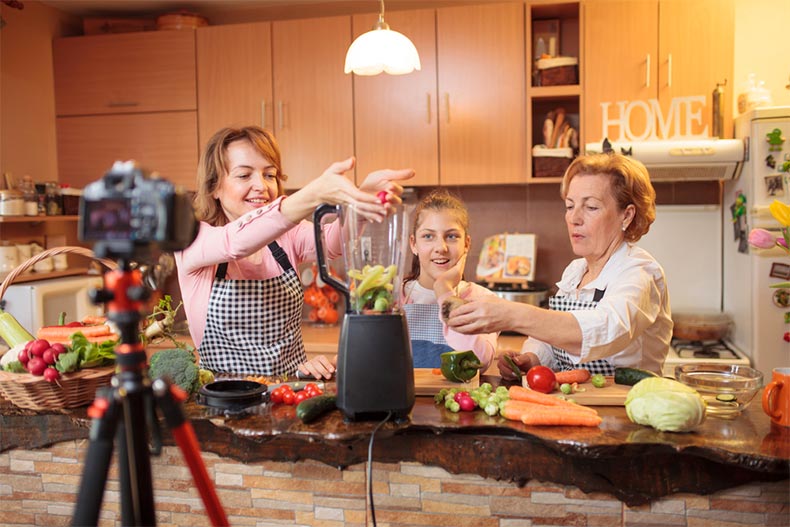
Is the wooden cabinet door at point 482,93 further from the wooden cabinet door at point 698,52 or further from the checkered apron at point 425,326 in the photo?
the checkered apron at point 425,326

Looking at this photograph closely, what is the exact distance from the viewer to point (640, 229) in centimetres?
175

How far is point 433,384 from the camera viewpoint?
4.84 feet

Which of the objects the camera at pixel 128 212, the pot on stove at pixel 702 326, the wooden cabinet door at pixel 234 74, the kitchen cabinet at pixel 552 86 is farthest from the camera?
the wooden cabinet door at pixel 234 74

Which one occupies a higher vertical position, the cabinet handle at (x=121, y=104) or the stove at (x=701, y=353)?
the cabinet handle at (x=121, y=104)

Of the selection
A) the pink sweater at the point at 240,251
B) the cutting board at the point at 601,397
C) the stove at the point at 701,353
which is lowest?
the stove at the point at 701,353

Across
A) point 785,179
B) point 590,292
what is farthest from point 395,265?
point 785,179

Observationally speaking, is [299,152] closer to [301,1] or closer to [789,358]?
[301,1]

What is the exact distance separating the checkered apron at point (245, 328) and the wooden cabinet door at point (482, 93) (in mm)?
1755

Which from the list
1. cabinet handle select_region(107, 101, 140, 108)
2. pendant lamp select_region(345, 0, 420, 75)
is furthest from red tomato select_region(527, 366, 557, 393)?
cabinet handle select_region(107, 101, 140, 108)

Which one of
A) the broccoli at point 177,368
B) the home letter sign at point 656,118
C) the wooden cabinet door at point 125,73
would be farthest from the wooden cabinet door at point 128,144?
the broccoli at point 177,368

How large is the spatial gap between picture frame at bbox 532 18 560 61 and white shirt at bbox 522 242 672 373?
184 cm

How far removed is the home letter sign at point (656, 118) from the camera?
3121 millimetres

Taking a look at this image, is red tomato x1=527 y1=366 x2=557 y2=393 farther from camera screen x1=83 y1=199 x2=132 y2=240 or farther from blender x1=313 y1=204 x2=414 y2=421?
camera screen x1=83 y1=199 x2=132 y2=240

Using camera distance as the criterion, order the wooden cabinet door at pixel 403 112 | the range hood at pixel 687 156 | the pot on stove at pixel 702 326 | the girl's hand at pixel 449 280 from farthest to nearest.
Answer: the wooden cabinet door at pixel 403 112 < the pot on stove at pixel 702 326 < the range hood at pixel 687 156 < the girl's hand at pixel 449 280
